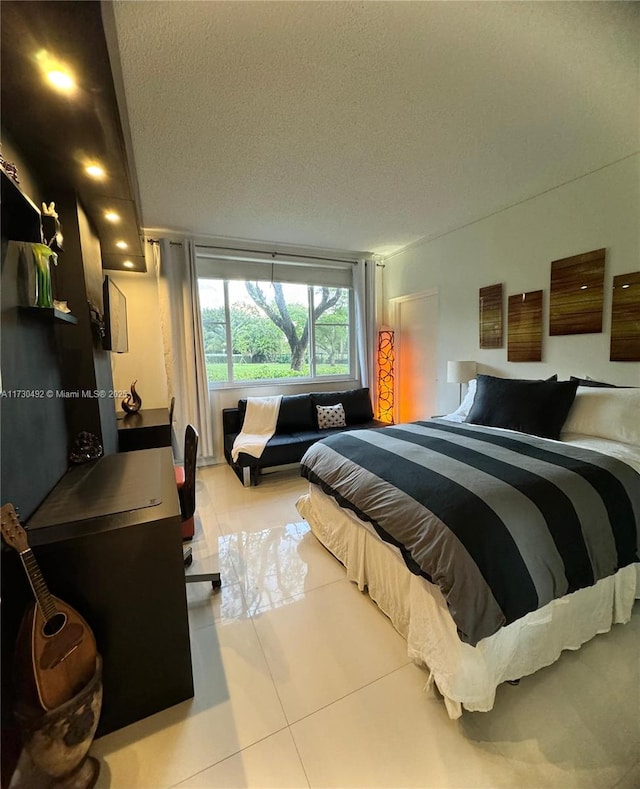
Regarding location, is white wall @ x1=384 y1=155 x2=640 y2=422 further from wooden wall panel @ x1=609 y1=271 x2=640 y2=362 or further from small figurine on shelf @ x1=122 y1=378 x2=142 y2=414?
small figurine on shelf @ x1=122 y1=378 x2=142 y2=414

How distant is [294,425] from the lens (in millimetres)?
4262

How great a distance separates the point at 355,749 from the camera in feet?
3.91

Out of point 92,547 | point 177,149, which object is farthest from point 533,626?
point 177,149

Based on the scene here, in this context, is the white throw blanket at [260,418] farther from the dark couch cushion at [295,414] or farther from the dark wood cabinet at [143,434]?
the dark wood cabinet at [143,434]

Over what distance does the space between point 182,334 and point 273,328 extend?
1.20m

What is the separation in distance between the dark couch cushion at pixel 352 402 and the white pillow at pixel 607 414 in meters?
2.53

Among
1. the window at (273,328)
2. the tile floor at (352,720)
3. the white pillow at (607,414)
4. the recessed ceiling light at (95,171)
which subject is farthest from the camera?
the window at (273,328)

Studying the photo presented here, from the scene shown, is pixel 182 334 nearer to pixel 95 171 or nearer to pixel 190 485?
pixel 95 171

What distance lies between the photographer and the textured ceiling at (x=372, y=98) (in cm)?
142

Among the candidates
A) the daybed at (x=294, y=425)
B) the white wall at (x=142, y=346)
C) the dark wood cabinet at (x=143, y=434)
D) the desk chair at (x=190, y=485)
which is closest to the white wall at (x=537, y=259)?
the daybed at (x=294, y=425)

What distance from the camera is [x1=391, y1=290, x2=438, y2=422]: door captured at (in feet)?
14.4

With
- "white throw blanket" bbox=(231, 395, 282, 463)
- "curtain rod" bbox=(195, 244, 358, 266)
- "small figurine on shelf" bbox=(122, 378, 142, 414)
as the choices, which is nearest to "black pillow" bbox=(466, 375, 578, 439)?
"white throw blanket" bbox=(231, 395, 282, 463)

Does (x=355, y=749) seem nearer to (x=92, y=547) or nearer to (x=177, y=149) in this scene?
(x=92, y=547)

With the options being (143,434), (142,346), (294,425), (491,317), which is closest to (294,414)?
(294,425)
